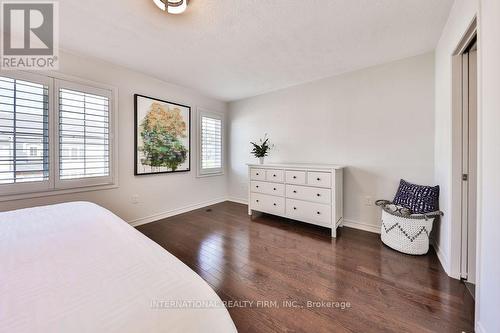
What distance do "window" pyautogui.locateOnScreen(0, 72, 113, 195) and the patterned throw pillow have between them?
366 cm

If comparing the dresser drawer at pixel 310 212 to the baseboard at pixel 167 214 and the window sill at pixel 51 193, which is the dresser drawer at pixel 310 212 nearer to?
the baseboard at pixel 167 214

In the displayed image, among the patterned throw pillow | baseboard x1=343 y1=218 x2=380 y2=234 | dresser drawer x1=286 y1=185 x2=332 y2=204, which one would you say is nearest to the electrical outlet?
dresser drawer x1=286 y1=185 x2=332 y2=204

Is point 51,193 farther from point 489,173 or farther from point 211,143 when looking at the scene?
point 489,173

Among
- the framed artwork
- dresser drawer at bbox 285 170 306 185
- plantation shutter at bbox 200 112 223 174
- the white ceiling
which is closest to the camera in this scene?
the white ceiling

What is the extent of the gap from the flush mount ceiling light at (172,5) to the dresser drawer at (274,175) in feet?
7.30

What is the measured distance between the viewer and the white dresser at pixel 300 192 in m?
2.60

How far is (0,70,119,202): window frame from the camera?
199 cm

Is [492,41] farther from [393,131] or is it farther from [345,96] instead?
[345,96]

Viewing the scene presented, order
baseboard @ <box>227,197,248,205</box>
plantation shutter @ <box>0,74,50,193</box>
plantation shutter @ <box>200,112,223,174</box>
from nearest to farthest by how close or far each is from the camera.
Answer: plantation shutter @ <box>0,74,50,193</box>, plantation shutter @ <box>200,112,223,174</box>, baseboard @ <box>227,197,248,205</box>

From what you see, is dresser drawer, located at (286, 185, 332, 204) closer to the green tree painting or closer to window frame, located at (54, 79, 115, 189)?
the green tree painting

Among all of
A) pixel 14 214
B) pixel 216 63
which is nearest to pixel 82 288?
pixel 14 214

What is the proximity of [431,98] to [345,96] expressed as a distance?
3.15ft

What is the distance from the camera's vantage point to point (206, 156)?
157 inches

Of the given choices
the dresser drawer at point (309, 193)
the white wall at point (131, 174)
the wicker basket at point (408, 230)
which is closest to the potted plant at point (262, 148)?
the dresser drawer at point (309, 193)
